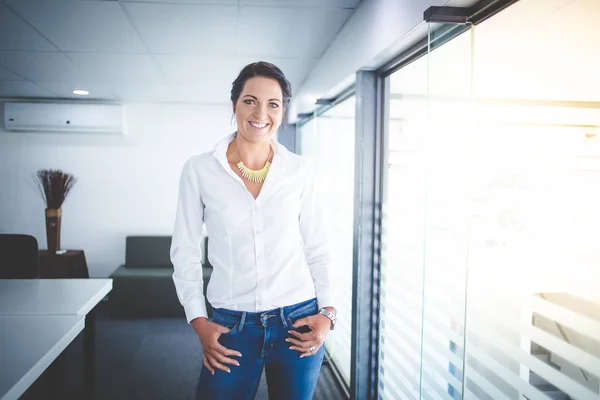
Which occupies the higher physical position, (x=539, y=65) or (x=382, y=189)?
(x=539, y=65)

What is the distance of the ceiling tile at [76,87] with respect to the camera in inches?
178

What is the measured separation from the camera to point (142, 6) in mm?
2367

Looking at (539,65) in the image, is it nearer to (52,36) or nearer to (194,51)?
(194,51)

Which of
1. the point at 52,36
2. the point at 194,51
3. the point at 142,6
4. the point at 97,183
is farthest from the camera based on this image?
the point at 97,183

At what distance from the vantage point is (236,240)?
129cm

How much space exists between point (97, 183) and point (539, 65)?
208 inches

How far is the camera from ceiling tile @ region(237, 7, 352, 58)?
2.47 m

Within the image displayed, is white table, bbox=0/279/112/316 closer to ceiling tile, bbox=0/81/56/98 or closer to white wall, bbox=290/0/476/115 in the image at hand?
white wall, bbox=290/0/476/115

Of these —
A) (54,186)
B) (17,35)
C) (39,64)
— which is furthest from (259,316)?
(54,186)

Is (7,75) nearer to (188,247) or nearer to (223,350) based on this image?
(188,247)

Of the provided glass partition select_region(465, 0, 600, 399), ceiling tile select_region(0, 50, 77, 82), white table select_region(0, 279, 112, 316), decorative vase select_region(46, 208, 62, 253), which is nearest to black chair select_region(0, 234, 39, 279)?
white table select_region(0, 279, 112, 316)

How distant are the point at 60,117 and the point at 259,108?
498 cm

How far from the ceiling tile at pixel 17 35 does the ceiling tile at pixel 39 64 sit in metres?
0.15

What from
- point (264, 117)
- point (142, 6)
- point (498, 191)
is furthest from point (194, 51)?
point (498, 191)
